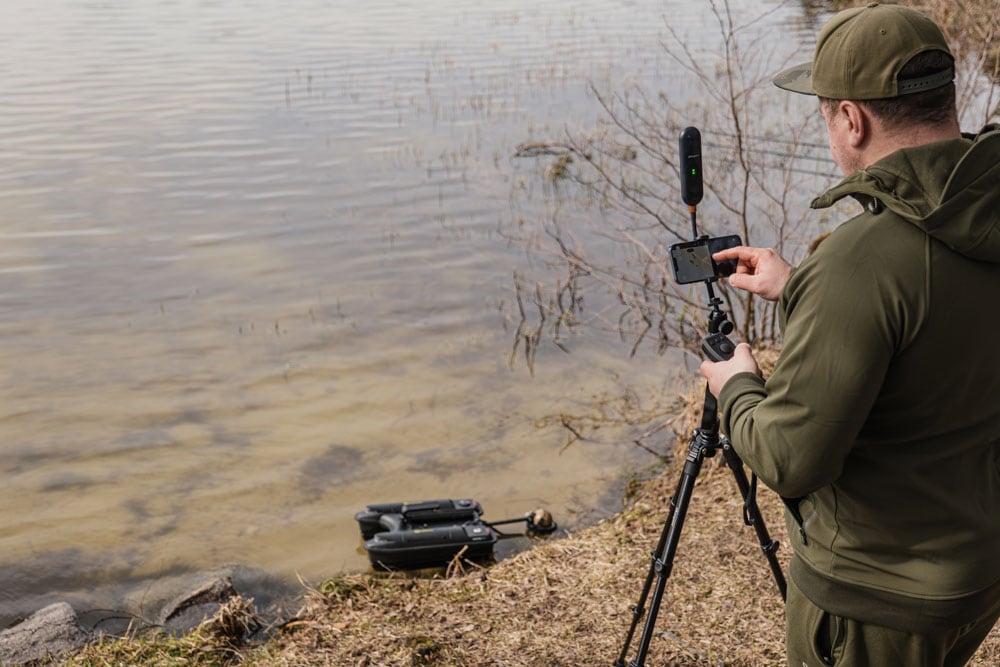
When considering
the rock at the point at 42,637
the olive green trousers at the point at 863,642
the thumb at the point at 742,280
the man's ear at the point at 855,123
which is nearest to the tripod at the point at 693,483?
the thumb at the point at 742,280

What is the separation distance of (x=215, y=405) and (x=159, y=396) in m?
0.52

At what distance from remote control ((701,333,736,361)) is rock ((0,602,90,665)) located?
3605 mm

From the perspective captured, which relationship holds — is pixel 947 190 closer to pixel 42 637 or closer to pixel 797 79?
pixel 797 79

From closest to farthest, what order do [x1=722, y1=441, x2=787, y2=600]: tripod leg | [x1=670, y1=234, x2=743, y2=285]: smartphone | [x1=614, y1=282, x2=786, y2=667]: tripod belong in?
[x1=670, y1=234, x2=743, y2=285]: smartphone → [x1=614, y1=282, x2=786, y2=667]: tripod → [x1=722, y1=441, x2=787, y2=600]: tripod leg

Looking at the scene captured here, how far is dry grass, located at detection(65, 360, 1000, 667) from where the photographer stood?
12.7ft

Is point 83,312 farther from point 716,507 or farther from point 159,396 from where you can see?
point 716,507

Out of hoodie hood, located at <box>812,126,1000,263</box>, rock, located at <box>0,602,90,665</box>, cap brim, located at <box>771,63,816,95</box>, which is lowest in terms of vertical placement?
rock, located at <box>0,602,90,665</box>

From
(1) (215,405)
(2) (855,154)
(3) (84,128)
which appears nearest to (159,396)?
(1) (215,405)

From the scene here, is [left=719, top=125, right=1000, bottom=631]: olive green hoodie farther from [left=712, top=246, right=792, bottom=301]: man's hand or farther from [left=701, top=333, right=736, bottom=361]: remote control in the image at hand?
[left=712, top=246, right=792, bottom=301]: man's hand

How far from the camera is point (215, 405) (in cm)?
769

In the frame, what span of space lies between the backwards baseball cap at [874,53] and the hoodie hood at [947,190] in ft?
0.40

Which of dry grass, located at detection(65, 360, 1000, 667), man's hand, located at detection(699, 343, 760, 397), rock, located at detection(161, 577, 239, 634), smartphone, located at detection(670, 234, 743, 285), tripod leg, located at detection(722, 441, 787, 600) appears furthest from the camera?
rock, located at detection(161, 577, 239, 634)

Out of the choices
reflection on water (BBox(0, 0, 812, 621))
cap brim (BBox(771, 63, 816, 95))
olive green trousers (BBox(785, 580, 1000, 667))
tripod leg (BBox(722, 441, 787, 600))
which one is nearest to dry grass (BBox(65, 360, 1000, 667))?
tripod leg (BBox(722, 441, 787, 600))

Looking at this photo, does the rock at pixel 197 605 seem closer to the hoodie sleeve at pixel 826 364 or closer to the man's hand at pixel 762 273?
the man's hand at pixel 762 273
